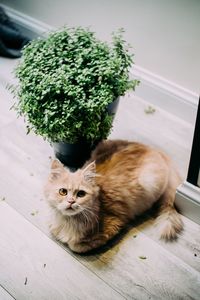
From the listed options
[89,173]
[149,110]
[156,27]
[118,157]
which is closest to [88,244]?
[89,173]

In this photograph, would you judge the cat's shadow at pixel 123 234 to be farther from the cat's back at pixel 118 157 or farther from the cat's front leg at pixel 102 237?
the cat's back at pixel 118 157

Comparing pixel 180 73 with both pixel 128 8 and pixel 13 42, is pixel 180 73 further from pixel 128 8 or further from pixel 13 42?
pixel 13 42

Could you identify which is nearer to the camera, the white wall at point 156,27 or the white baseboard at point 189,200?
the white baseboard at point 189,200

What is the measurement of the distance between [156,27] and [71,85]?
0.69 metres

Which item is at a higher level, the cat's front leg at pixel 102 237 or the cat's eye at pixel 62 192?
the cat's eye at pixel 62 192

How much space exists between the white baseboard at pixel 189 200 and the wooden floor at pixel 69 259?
45 mm

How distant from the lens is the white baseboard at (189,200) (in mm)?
1771

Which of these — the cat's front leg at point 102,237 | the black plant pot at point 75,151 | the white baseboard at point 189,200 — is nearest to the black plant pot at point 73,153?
the black plant pot at point 75,151

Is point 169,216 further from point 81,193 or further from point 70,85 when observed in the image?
point 70,85

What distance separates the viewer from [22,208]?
187cm

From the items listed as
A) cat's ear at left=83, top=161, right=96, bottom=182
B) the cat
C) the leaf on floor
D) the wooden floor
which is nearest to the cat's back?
the cat

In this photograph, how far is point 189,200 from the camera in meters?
1.79

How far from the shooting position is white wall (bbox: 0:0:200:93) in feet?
6.65

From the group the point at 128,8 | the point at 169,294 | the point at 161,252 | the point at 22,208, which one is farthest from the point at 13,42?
the point at 169,294
